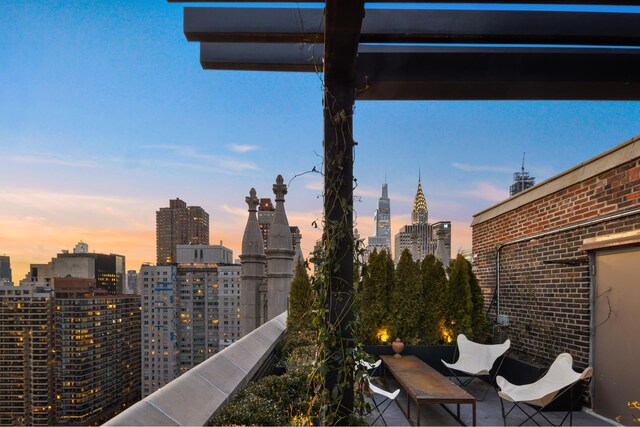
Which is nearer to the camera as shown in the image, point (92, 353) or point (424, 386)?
point (424, 386)

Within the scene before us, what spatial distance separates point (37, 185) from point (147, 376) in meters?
41.3

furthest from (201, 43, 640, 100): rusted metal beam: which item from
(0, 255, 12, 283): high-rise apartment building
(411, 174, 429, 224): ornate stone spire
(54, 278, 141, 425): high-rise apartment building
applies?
(411, 174, 429, 224): ornate stone spire

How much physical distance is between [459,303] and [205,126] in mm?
8799

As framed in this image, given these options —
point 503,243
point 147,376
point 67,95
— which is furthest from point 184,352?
point 503,243

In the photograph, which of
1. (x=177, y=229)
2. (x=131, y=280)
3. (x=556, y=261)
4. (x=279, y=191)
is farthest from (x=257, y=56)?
(x=131, y=280)

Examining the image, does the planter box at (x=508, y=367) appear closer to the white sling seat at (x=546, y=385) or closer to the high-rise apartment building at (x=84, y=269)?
the white sling seat at (x=546, y=385)

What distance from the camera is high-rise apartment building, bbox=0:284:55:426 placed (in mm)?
35438

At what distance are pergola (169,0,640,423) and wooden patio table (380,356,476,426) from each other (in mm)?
2070

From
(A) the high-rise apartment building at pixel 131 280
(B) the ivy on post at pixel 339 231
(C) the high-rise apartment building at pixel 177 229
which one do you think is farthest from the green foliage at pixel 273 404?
(A) the high-rise apartment building at pixel 131 280

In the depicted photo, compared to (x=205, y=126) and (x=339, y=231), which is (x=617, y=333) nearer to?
(x=339, y=231)

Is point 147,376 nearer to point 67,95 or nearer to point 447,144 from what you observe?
point 67,95

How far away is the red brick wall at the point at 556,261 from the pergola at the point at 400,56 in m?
1.13

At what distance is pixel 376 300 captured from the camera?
6.34 m

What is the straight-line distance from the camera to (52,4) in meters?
4.89
